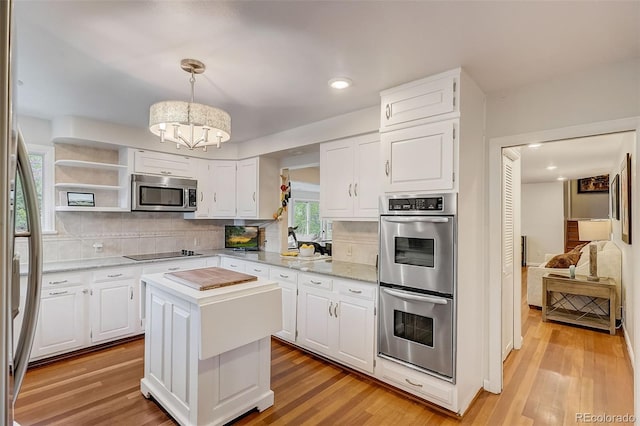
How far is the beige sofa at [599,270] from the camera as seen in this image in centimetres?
444

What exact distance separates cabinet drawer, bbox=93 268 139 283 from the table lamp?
5.87m

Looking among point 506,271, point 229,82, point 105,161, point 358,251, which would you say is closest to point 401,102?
point 229,82

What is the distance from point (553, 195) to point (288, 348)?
9040mm

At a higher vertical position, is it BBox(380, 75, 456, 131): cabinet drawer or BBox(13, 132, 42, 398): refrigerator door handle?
BBox(380, 75, 456, 131): cabinet drawer

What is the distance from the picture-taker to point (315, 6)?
64.5 inches

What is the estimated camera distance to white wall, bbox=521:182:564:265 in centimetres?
895

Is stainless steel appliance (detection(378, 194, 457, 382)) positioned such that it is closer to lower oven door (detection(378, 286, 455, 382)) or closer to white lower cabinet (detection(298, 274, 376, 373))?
lower oven door (detection(378, 286, 455, 382))

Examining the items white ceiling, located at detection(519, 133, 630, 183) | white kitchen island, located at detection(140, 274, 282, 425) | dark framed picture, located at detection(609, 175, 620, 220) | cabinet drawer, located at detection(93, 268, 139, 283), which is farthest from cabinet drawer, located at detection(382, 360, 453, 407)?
dark framed picture, located at detection(609, 175, 620, 220)

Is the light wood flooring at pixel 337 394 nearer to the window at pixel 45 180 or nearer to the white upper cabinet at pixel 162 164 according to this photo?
the window at pixel 45 180

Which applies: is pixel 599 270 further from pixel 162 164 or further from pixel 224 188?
pixel 162 164

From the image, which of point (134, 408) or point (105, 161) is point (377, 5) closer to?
point (134, 408)

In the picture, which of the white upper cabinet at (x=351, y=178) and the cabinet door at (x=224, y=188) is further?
the cabinet door at (x=224, y=188)

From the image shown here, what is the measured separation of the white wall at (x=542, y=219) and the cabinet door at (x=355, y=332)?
28.2ft

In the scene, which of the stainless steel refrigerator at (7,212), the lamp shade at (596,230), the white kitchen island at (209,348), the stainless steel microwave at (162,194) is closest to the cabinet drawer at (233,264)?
the stainless steel microwave at (162,194)
